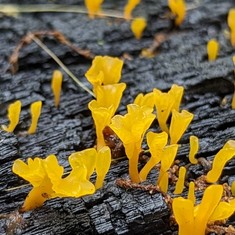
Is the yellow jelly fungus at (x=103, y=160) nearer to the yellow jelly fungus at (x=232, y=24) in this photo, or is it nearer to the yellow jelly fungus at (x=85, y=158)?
the yellow jelly fungus at (x=85, y=158)

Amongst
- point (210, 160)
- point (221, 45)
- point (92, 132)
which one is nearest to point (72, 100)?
point (92, 132)

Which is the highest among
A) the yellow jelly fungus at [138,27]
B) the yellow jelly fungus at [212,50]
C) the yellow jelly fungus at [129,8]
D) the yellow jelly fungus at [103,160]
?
the yellow jelly fungus at [129,8]

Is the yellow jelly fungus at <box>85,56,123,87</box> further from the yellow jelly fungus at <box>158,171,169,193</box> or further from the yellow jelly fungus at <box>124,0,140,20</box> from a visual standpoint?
the yellow jelly fungus at <box>124,0,140,20</box>

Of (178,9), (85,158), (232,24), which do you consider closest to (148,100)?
(85,158)

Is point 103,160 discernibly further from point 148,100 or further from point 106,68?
point 106,68

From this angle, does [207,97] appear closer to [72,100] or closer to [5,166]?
[72,100]

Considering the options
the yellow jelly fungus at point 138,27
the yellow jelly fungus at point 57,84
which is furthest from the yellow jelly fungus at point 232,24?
the yellow jelly fungus at point 57,84
